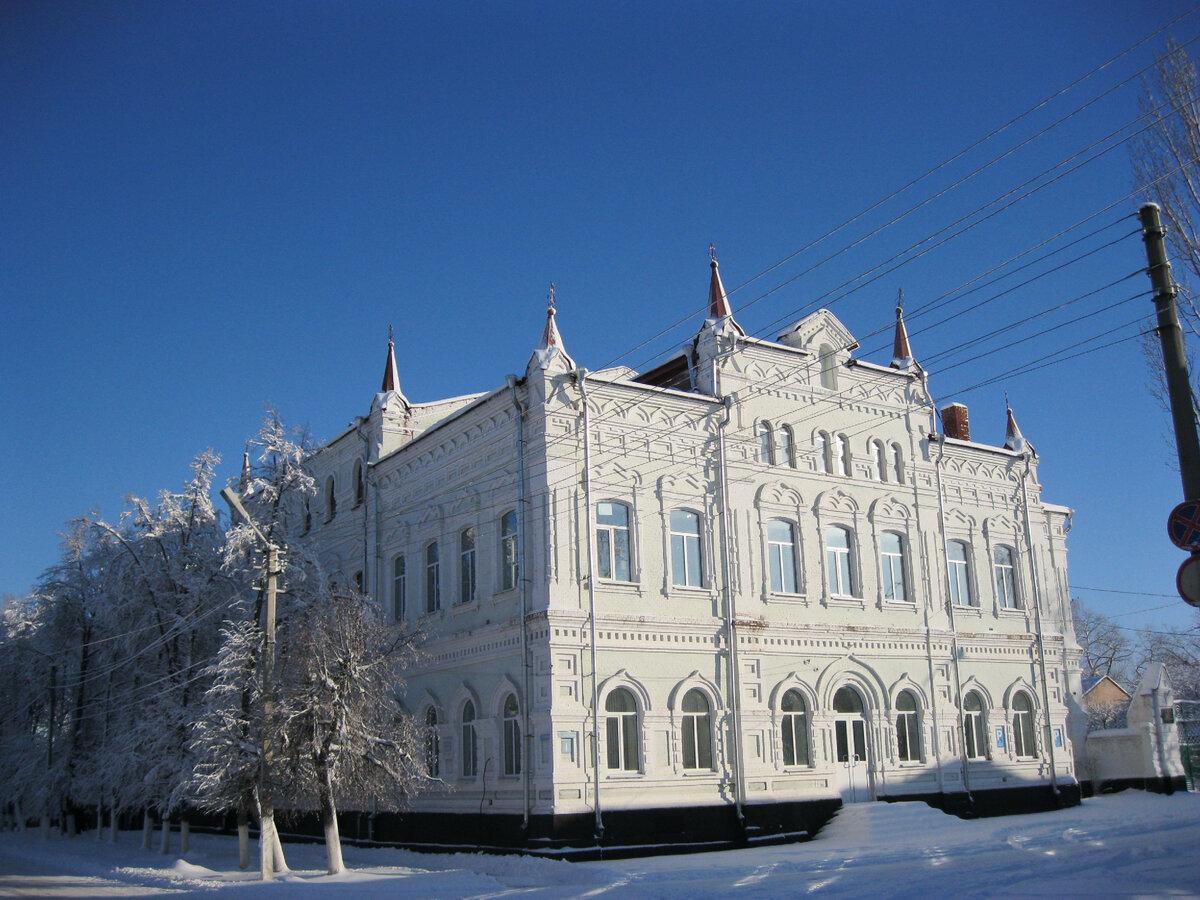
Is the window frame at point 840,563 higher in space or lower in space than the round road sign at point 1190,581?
higher

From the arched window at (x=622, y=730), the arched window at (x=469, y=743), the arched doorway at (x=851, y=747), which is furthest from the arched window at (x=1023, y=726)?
the arched window at (x=469, y=743)

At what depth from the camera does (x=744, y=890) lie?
16.0 meters

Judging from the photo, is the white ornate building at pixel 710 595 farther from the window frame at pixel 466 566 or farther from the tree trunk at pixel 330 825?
the tree trunk at pixel 330 825

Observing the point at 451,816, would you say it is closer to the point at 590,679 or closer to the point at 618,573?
the point at 590,679

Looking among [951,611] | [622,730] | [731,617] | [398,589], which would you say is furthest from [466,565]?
[951,611]

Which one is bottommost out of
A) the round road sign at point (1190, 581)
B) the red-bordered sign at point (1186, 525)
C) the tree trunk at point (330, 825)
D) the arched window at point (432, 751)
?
the tree trunk at point (330, 825)

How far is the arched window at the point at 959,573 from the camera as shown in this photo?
30594mm

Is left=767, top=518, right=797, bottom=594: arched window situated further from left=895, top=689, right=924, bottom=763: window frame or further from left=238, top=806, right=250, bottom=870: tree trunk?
left=238, top=806, right=250, bottom=870: tree trunk

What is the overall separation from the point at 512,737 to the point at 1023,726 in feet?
52.1

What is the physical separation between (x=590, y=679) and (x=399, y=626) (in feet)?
25.6

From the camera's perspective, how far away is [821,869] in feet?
61.6

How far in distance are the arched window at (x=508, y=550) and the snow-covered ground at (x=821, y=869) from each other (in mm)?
6092

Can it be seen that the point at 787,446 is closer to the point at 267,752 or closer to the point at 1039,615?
the point at 1039,615

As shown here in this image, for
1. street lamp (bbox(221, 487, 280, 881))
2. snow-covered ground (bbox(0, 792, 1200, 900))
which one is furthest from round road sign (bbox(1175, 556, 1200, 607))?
street lamp (bbox(221, 487, 280, 881))
